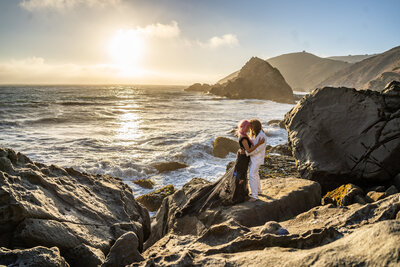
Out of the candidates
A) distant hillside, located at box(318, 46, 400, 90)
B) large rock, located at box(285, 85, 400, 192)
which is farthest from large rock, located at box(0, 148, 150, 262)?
distant hillside, located at box(318, 46, 400, 90)

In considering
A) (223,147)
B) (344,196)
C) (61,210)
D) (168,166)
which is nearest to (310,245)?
(344,196)

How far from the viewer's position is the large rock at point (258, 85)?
257 ft

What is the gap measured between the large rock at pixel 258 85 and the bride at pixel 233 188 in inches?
2785

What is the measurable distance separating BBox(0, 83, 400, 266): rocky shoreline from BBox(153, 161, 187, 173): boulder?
14.9 ft

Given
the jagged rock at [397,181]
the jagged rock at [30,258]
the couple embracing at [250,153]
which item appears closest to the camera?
the jagged rock at [30,258]

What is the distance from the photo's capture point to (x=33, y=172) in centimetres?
486

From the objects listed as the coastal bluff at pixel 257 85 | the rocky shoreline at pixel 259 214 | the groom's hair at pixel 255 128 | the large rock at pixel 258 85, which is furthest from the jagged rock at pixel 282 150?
the large rock at pixel 258 85

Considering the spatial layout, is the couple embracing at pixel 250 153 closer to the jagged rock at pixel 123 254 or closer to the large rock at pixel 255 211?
the large rock at pixel 255 211

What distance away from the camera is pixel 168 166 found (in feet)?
41.2

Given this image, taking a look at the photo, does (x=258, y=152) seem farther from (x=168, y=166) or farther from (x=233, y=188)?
(x=168, y=166)

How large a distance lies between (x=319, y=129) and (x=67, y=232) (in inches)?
277

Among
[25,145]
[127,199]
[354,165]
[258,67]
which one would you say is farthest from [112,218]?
[258,67]

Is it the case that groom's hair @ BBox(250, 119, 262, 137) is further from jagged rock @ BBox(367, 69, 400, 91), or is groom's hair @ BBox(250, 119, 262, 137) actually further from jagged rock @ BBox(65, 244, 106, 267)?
jagged rock @ BBox(367, 69, 400, 91)

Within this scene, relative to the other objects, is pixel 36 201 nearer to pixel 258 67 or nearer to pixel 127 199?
pixel 127 199
